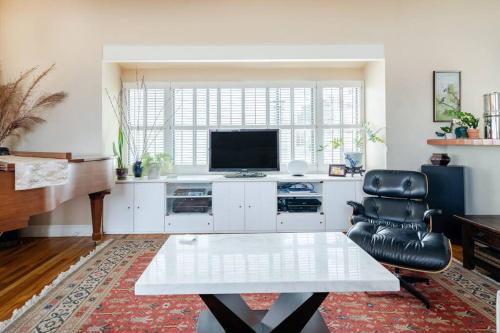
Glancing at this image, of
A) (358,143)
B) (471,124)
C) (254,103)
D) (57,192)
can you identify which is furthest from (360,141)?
(57,192)

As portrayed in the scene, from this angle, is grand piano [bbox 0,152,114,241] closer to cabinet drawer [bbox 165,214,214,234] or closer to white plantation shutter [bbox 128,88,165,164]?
cabinet drawer [bbox 165,214,214,234]

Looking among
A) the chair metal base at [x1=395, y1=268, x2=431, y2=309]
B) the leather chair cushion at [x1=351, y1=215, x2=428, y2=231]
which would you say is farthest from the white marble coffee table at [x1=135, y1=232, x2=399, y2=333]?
the leather chair cushion at [x1=351, y1=215, x2=428, y2=231]

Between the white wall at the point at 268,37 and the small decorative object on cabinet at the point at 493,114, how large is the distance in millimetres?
724

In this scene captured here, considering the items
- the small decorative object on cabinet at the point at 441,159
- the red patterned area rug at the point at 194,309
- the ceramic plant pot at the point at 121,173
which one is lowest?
the red patterned area rug at the point at 194,309

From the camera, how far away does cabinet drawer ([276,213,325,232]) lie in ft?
12.2

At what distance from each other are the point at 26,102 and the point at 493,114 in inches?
202

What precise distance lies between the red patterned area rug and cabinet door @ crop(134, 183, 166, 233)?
1221 mm

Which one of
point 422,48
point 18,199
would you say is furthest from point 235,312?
point 422,48

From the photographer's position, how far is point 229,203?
369 cm

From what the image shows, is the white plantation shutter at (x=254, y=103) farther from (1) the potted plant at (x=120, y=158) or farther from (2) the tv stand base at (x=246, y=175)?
(1) the potted plant at (x=120, y=158)

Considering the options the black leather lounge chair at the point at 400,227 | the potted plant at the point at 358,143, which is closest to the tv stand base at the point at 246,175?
the potted plant at the point at 358,143

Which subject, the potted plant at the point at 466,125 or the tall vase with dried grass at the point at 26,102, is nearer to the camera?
the potted plant at the point at 466,125

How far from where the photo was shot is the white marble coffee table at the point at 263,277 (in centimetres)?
127

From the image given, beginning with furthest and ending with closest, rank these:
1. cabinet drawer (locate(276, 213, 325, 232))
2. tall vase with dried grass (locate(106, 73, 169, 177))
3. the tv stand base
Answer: tall vase with dried grass (locate(106, 73, 169, 177))
the tv stand base
cabinet drawer (locate(276, 213, 325, 232))
